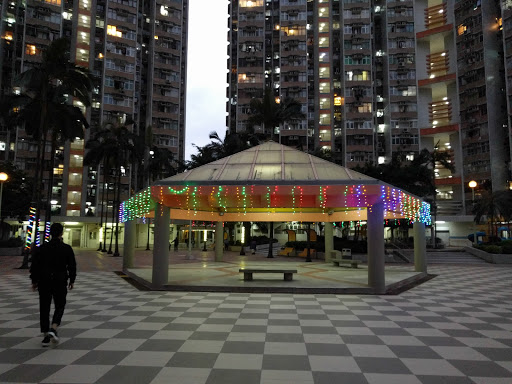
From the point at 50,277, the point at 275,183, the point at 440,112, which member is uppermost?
the point at 440,112

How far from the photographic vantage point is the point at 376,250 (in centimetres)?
1355

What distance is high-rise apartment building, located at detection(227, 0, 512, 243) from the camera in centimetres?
5912

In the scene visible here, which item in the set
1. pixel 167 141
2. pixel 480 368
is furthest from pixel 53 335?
pixel 167 141

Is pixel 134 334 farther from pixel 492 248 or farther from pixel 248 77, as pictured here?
pixel 248 77

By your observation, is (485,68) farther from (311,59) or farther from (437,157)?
(311,59)

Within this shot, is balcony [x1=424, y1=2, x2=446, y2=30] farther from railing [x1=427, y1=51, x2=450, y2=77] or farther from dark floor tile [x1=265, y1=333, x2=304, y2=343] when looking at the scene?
dark floor tile [x1=265, y1=333, x2=304, y2=343]

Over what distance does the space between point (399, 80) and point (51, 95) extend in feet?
205

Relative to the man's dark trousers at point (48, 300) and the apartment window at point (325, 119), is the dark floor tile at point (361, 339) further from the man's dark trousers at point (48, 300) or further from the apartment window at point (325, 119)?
the apartment window at point (325, 119)

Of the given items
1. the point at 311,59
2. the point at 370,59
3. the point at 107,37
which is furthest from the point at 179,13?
the point at 370,59

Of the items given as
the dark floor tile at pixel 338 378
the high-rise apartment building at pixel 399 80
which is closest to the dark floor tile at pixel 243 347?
the dark floor tile at pixel 338 378

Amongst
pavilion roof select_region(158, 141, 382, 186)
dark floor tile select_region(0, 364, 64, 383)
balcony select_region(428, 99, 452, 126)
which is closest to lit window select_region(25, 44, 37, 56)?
pavilion roof select_region(158, 141, 382, 186)

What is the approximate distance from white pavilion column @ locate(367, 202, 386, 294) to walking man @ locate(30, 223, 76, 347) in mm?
10016

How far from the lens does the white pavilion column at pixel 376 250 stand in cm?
1345

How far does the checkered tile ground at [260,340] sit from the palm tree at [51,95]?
14507 mm
